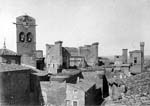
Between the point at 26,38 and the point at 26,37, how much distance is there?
15cm

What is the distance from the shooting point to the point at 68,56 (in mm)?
39812

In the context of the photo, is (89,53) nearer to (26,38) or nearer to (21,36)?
(26,38)

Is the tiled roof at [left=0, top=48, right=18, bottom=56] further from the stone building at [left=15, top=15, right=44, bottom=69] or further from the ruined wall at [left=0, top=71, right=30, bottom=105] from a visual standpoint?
the ruined wall at [left=0, top=71, right=30, bottom=105]

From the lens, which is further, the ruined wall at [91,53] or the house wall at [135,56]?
the ruined wall at [91,53]

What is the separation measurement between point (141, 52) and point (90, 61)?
34.7 ft

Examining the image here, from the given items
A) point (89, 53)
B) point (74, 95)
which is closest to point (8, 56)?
point (74, 95)

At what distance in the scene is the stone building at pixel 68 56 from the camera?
1499 inches

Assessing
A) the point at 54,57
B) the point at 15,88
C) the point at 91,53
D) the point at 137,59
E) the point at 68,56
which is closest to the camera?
the point at 15,88

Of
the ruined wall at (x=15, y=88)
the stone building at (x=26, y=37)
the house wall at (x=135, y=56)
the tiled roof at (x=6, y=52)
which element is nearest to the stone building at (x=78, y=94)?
the ruined wall at (x=15, y=88)

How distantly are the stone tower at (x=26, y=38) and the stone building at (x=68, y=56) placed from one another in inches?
327

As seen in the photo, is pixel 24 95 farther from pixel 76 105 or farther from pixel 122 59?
pixel 122 59

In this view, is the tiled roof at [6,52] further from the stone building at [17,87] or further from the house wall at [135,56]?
the house wall at [135,56]

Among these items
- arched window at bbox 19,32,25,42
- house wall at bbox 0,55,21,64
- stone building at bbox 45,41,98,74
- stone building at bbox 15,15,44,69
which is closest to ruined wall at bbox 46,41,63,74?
stone building at bbox 45,41,98,74

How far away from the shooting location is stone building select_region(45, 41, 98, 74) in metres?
38.1
